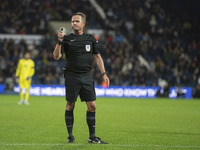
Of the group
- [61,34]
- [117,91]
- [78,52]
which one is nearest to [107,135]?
[78,52]

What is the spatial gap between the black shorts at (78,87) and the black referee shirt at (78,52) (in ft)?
0.41

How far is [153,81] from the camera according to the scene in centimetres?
3077

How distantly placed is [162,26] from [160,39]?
9.43 feet

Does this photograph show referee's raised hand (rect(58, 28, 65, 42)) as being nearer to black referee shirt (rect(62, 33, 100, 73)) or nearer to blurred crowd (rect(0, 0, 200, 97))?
black referee shirt (rect(62, 33, 100, 73))

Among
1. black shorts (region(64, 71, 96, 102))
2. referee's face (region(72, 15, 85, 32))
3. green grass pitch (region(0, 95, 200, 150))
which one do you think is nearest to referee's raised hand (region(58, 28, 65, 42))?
referee's face (region(72, 15, 85, 32))

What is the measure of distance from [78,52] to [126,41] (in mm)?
27209

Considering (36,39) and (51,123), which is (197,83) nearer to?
(36,39)

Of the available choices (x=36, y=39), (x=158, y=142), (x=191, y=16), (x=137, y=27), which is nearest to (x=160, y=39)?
(x=137, y=27)

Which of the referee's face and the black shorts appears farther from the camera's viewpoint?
the black shorts

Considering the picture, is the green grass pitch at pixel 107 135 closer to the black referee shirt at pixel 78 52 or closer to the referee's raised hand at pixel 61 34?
the black referee shirt at pixel 78 52

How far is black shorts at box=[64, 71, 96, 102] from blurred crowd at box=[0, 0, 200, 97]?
21.9 m

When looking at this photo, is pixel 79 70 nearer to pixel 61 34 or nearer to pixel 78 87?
pixel 78 87

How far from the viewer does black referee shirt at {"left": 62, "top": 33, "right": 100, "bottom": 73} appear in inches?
327

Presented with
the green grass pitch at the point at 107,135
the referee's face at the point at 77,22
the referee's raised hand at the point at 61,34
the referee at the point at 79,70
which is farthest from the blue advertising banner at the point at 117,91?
the referee's raised hand at the point at 61,34
